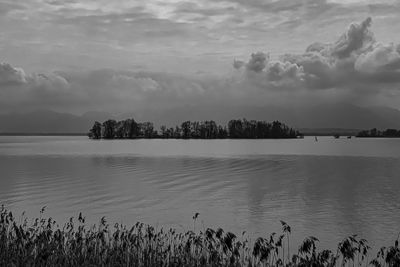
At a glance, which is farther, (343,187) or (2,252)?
(343,187)

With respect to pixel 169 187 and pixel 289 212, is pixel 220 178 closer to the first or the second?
pixel 169 187

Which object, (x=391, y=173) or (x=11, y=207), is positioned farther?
(x=391, y=173)

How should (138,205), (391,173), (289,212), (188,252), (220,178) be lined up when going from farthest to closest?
1. (391,173)
2. (220,178)
3. (138,205)
4. (289,212)
5. (188,252)

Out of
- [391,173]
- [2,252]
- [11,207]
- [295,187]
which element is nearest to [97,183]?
[11,207]

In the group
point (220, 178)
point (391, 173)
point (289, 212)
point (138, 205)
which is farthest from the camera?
point (391, 173)

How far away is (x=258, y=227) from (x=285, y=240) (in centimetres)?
287

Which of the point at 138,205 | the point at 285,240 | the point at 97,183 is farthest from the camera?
the point at 97,183

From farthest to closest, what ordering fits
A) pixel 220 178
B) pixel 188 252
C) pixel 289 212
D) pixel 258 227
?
1. pixel 220 178
2. pixel 289 212
3. pixel 258 227
4. pixel 188 252

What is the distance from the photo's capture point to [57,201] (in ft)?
98.9

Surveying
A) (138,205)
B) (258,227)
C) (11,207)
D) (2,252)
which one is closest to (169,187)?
(138,205)

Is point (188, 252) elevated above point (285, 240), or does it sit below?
above

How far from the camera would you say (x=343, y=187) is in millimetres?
39938

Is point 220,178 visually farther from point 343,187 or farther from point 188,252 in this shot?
point 188,252

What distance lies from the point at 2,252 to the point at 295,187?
3042cm
